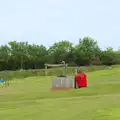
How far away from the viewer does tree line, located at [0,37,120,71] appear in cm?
10262

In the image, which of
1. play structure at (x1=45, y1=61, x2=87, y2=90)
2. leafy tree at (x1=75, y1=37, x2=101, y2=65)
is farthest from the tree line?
→ play structure at (x1=45, y1=61, x2=87, y2=90)

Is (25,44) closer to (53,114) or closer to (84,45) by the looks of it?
(84,45)

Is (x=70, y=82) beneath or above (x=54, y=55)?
beneath

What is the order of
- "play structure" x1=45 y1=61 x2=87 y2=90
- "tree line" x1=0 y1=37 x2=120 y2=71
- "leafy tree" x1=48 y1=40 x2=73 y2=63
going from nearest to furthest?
"play structure" x1=45 y1=61 x2=87 y2=90 → "tree line" x1=0 y1=37 x2=120 y2=71 → "leafy tree" x1=48 y1=40 x2=73 y2=63

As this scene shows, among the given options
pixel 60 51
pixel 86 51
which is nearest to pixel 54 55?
pixel 60 51

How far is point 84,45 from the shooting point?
112m

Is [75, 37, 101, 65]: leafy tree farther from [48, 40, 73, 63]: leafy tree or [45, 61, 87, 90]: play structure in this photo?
[45, 61, 87, 90]: play structure

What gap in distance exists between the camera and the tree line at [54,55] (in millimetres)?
102625

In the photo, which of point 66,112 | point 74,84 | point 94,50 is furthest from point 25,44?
point 66,112

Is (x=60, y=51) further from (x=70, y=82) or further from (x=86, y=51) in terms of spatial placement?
(x=70, y=82)

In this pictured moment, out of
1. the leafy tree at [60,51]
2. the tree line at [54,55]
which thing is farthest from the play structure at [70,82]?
the leafy tree at [60,51]

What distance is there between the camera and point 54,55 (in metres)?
109

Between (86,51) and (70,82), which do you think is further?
(86,51)

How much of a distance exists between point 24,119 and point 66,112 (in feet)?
6.56
